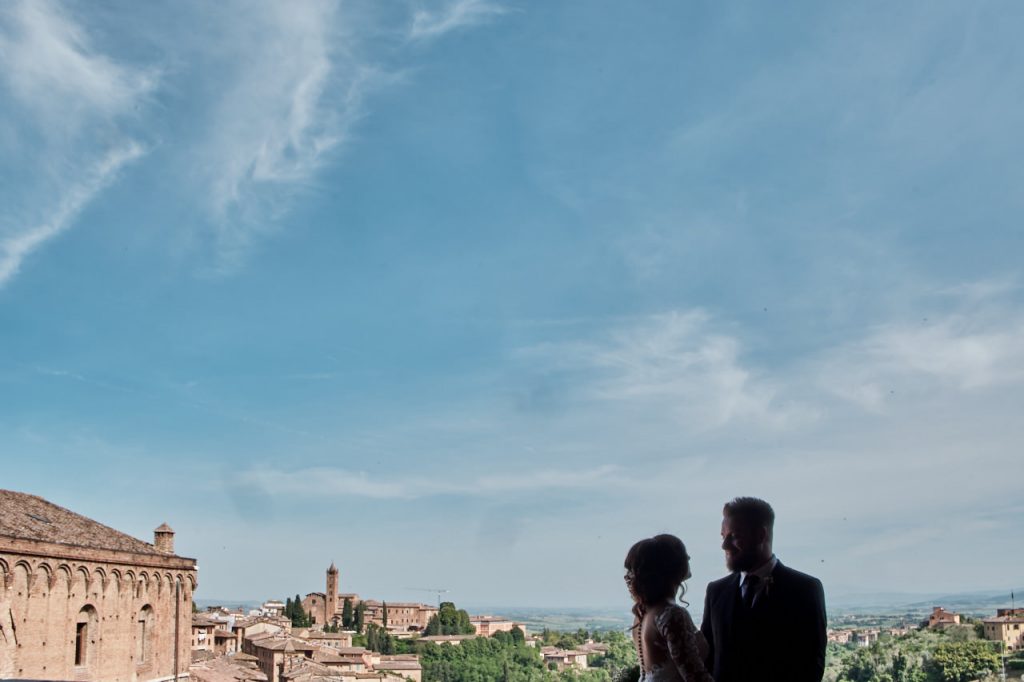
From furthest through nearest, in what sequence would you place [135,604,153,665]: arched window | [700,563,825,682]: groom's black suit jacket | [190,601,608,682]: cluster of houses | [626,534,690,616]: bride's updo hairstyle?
[190,601,608,682]: cluster of houses < [135,604,153,665]: arched window < [700,563,825,682]: groom's black suit jacket < [626,534,690,616]: bride's updo hairstyle

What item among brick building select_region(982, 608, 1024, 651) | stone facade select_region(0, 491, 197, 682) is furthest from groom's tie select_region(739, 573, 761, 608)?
brick building select_region(982, 608, 1024, 651)

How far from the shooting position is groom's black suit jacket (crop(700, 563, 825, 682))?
433 centimetres

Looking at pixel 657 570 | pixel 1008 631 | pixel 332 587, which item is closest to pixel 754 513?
pixel 657 570

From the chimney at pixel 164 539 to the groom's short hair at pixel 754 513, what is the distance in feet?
97.6

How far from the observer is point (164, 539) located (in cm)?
3073

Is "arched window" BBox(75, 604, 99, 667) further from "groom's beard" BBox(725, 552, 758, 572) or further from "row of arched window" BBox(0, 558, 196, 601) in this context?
"groom's beard" BBox(725, 552, 758, 572)

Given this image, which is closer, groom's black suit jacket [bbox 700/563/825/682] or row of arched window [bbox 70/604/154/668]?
groom's black suit jacket [bbox 700/563/825/682]

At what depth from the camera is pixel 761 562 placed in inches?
173

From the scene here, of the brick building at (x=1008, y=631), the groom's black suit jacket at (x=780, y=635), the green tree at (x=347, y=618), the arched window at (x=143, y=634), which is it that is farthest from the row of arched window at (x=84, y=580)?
the green tree at (x=347, y=618)

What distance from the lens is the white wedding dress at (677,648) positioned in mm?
4094

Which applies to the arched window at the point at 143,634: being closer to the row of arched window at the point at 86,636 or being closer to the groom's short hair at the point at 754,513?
the row of arched window at the point at 86,636

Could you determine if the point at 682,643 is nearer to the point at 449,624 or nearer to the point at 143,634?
the point at 143,634

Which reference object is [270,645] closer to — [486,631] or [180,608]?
[180,608]

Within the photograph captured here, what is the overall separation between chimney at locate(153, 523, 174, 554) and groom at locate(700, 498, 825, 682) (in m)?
29.6
